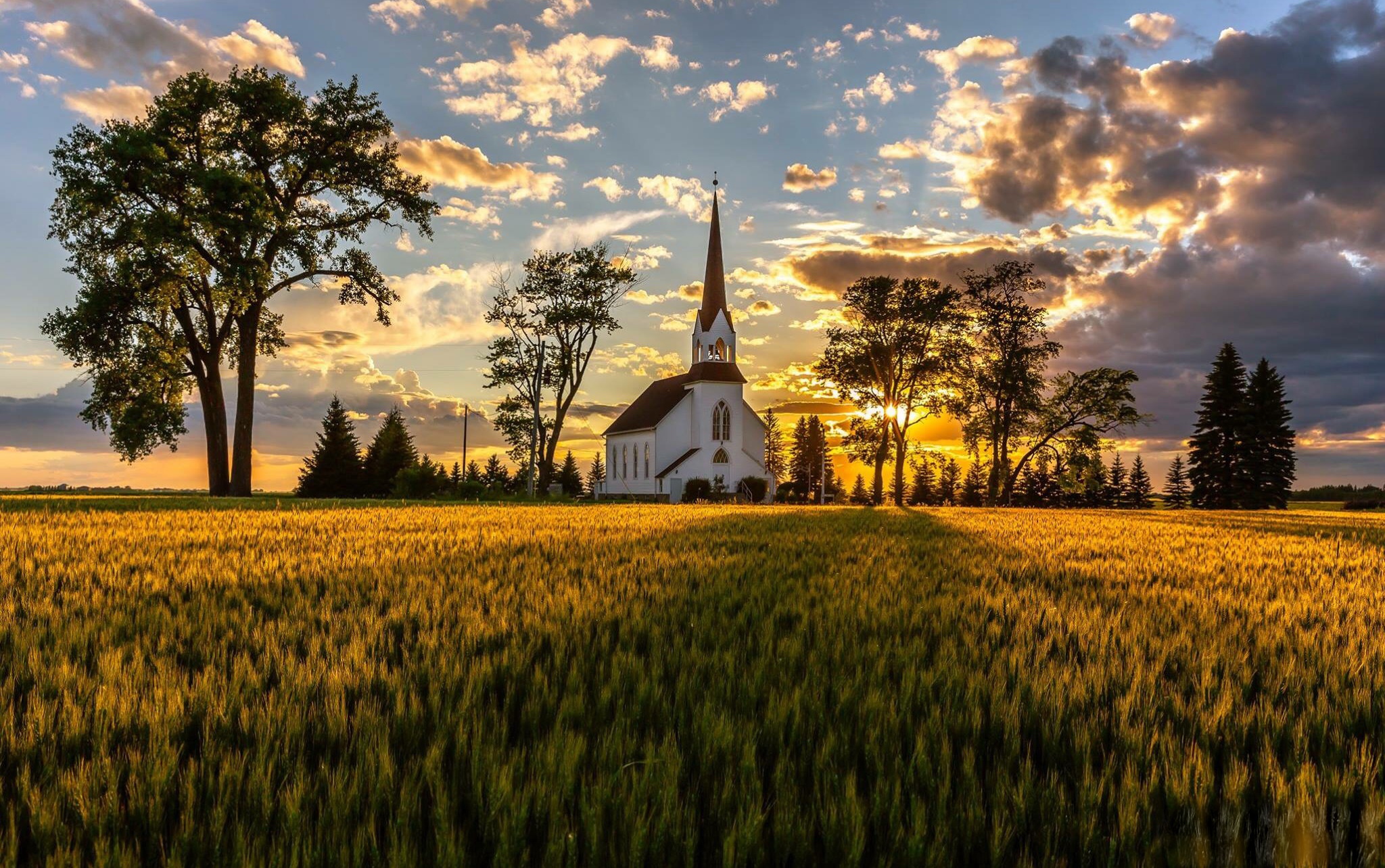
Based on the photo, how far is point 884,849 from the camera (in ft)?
5.19

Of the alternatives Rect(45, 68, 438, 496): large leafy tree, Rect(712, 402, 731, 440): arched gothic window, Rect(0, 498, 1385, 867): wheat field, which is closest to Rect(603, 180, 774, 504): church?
Rect(712, 402, 731, 440): arched gothic window

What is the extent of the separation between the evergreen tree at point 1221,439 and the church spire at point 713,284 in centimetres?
4499

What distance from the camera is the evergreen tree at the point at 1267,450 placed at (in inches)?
2395

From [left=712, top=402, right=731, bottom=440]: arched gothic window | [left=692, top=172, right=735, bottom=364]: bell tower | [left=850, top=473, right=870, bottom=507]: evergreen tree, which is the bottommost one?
[left=850, top=473, right=870, bottom=507]: evergreen tree

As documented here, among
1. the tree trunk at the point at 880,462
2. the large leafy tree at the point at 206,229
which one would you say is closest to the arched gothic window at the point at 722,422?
the tree trunk at the point at 880,462

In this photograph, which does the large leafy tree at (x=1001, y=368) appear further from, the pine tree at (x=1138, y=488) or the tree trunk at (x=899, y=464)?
the pine tree at (x=1138, y=488)

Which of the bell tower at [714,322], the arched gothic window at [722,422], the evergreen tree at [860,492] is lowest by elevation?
the evergreen tree at [860,492]

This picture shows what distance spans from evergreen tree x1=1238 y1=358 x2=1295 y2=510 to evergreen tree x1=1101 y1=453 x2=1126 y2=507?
2498 centimetres

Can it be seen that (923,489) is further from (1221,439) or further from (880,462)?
(880,462)

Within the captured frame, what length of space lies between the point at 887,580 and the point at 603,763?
4628 mm

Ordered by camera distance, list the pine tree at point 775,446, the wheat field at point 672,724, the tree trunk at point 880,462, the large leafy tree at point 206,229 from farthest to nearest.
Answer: the pine tree at point 775,446 → the tree trunk at point 880,462 → the large leafy tree at point 206,229 → the wheat field at point 672,724

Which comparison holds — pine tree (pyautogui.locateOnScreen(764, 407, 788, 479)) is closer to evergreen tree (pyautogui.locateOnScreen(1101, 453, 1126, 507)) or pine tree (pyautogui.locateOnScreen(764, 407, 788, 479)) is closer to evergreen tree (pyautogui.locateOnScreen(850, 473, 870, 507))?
evergreen tree (pyautogui.locateOnScreen(850, 473, 870, 507))

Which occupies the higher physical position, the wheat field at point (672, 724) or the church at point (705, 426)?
the church at point (705, 426)

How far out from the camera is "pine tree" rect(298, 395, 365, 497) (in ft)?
186
